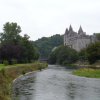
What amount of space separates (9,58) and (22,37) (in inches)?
646

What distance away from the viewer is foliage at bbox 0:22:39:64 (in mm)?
97938

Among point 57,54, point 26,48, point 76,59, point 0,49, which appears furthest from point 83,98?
point 57,54

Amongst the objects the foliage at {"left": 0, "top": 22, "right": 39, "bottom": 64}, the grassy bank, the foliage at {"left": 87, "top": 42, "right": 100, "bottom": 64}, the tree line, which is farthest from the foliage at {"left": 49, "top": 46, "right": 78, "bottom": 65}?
the grassy bank

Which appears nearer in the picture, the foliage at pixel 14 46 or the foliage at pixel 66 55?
the foliage at pixel 14 46

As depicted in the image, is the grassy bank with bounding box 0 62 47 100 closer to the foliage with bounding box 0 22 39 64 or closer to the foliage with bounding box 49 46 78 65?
the foliage with bounding box 0 22 39 64

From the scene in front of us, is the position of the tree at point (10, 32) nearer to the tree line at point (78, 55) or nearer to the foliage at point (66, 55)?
the tree line at point (78, 55)

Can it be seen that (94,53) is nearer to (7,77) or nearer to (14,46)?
(14,46)

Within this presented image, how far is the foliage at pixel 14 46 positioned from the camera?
97938mm

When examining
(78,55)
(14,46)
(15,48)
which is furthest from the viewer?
Answer: (78,55)

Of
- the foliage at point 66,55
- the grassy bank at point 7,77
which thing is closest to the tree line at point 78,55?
the foliage at point 66,55

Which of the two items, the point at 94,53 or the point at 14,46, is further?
the point at 94,53

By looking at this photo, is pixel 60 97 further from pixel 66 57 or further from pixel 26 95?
pixel 66 57

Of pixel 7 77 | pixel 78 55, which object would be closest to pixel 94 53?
pixel 78 55

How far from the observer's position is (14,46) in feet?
324
